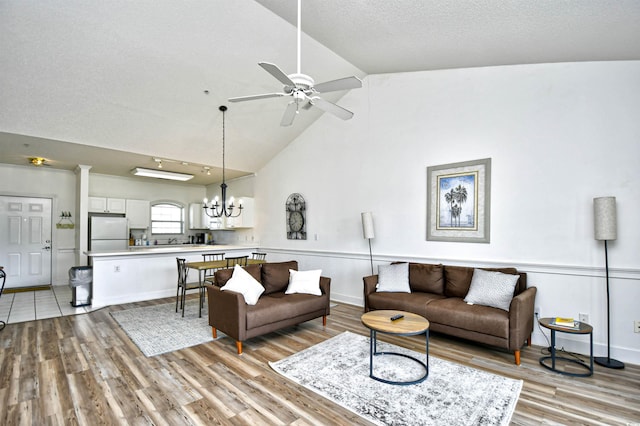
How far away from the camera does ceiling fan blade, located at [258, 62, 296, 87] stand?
2305 millimetres

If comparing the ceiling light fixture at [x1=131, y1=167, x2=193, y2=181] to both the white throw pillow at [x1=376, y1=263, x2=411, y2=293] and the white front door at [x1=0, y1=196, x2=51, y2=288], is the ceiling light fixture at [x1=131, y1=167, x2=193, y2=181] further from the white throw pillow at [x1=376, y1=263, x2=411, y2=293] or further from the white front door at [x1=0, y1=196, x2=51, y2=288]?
the white throw pillow at [x1=376, y1=263, x2=411, y2=293]

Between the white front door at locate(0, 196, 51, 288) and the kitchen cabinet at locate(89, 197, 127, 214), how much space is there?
2.63ft

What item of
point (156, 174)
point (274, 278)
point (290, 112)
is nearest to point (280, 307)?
point (274, 278)

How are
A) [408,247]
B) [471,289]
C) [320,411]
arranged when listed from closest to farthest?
1. [320,411]
2. [471,289]
3. [408,247]

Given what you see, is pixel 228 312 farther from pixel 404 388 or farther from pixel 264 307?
pixel 404 388

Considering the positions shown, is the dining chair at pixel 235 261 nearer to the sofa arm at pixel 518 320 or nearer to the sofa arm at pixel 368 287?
the sofa arm at pixel 368 287

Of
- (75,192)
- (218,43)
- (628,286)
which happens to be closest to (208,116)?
(218,43)

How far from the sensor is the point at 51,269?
6.83m

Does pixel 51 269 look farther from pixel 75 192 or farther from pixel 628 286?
pixel 628 286

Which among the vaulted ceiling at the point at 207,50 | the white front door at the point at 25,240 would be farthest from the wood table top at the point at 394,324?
the white front door at the point at 25,240

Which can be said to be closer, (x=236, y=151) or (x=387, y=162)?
(x=387, y=162)

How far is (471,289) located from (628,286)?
1415mm

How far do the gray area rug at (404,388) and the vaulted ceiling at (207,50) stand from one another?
310 cm

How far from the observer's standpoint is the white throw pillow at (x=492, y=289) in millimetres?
3340
